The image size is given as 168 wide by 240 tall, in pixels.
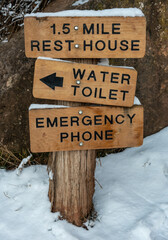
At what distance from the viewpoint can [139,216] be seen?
82.1 inches

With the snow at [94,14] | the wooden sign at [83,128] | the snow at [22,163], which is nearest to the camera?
the snow at [94,14]

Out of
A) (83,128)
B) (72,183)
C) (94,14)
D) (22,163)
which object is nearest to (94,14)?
(94,14)

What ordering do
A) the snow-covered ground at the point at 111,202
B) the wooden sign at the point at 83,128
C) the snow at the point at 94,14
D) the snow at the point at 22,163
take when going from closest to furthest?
the snow at the point at 94,14, the wooden sign at the point at 83,128, the snow-covered ground at the point at 111,202, the snow at the point at 22,163

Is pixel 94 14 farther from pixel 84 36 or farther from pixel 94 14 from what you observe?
pixel 84 36

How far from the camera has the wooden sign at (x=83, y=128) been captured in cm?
181

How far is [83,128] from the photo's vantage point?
1.84 metres

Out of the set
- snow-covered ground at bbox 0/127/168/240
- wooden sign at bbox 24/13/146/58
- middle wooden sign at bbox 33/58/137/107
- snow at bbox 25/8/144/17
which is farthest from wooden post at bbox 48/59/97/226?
snow at bbox 25/8/144/17

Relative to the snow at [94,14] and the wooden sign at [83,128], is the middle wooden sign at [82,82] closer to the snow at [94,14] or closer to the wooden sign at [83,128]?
the wooden sign at [83,128]

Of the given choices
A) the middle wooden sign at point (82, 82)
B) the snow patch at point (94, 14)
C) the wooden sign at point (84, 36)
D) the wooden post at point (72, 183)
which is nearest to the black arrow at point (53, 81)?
the middle wooden sign at point (82, 82)

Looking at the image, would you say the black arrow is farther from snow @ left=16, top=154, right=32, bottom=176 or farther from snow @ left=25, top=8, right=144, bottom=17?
snow @ left=16, top=154, right=32, bottom=176

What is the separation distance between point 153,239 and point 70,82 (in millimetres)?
1294

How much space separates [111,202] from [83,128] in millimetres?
810

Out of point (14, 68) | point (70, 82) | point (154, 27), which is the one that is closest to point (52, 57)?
point (70, 82)

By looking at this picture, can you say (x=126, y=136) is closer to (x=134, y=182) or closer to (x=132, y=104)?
(x=132, y=104)
